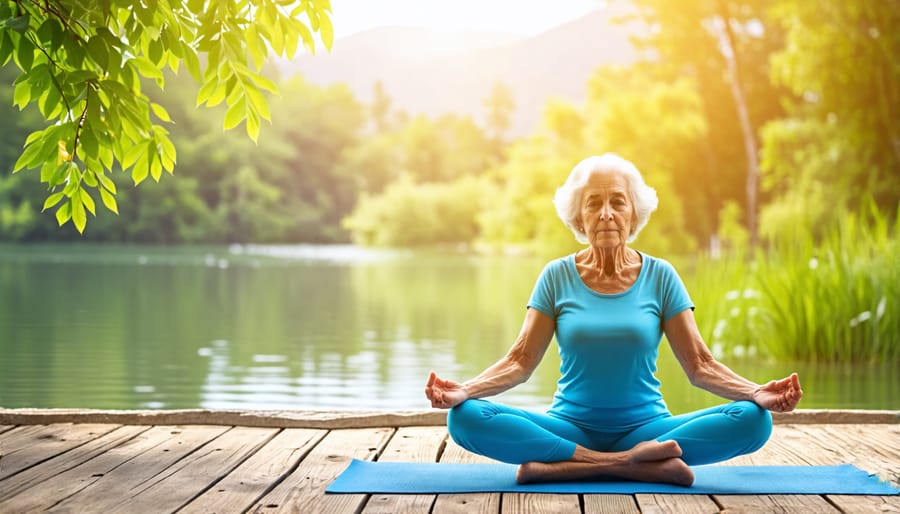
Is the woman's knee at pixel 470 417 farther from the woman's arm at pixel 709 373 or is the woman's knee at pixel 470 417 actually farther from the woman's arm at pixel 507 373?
the woman's arm at pixel 709 373

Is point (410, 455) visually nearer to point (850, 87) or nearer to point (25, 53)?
point (25, 53)

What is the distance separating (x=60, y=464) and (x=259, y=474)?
1.99ft

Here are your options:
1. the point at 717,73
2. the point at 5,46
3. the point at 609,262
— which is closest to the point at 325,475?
the point at 609,262

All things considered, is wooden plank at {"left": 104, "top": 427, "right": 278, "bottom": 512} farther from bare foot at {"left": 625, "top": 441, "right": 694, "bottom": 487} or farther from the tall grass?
the tall grass

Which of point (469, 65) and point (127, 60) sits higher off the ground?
point (469, 65)

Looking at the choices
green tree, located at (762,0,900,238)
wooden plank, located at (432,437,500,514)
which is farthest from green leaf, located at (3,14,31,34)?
green tree, located at (762,0,900,238)

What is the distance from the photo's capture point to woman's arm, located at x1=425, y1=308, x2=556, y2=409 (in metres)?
2.91

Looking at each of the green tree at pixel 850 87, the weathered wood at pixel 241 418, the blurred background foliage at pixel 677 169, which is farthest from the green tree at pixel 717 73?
the weathered wood at pixel 241 418

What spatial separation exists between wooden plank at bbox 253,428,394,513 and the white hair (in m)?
1.00

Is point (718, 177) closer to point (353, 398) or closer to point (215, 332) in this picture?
point (215, 332)

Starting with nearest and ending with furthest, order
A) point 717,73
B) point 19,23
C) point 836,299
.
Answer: point 19,23
point 836,299
point 717,73

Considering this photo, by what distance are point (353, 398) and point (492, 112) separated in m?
64.5

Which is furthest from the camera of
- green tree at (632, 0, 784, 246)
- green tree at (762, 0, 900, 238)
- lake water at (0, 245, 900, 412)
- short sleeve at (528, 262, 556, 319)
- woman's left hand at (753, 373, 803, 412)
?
green tree at (632, 0, 784, 246)

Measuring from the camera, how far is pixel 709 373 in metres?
3.01
